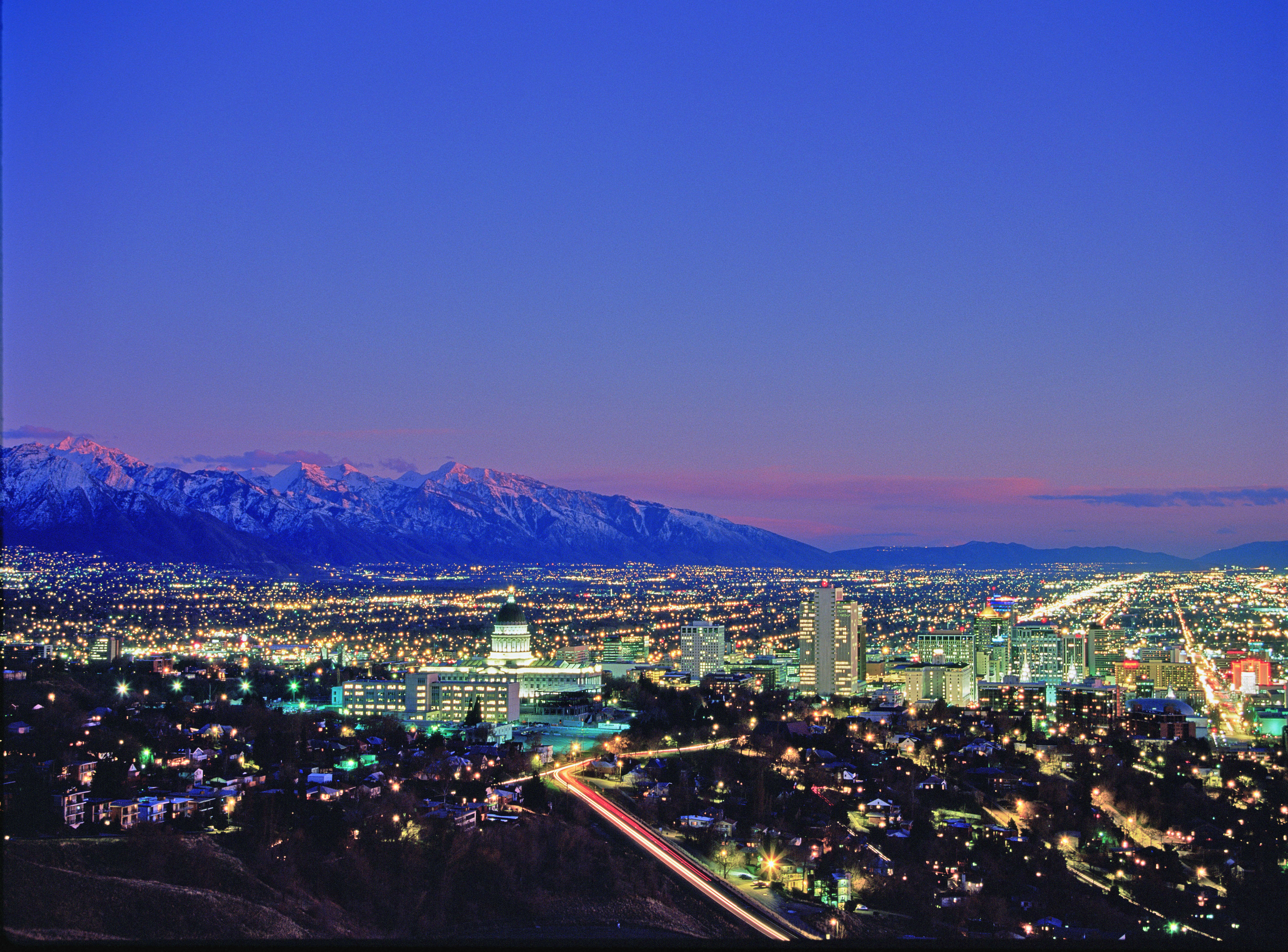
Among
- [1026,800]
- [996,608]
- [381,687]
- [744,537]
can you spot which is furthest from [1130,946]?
[744,537]

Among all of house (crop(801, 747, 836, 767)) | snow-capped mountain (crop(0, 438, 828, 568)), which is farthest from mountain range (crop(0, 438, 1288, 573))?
house (crop(801, 747, 836, 767))

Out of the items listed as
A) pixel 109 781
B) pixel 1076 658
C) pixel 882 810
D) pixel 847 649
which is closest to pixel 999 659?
pixel 1076 658

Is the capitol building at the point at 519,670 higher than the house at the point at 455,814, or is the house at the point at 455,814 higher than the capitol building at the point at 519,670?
the capitol building at the point at 519,670

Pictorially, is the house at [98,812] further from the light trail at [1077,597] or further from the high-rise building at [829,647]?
the light trail at [1077,597]

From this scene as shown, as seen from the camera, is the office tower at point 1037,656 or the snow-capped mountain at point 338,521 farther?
the snow-capped mountain at point 338,521

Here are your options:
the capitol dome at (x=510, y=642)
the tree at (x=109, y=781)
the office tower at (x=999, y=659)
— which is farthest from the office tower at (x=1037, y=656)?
the tree at (x=109, y=781)
